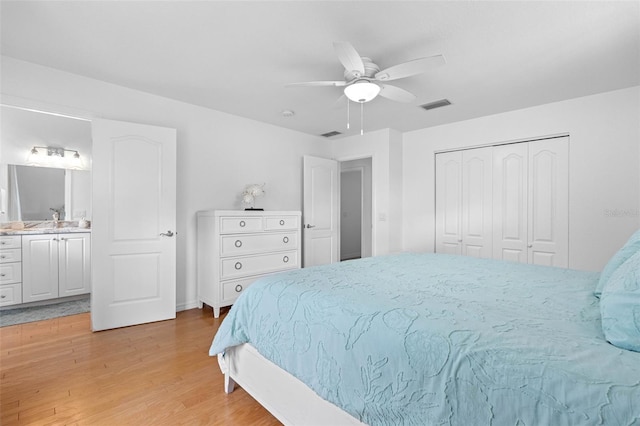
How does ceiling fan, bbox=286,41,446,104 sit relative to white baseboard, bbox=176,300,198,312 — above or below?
above

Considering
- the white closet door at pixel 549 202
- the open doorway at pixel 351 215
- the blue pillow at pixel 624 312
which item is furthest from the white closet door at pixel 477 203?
the open doorway at pixel 351 215

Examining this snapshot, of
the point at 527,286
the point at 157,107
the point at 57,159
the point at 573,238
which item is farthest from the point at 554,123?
the point at 57,159

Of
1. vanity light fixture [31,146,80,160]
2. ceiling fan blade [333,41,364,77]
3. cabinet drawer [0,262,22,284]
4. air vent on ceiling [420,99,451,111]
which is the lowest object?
cabinet drawer [0,262,22,284]

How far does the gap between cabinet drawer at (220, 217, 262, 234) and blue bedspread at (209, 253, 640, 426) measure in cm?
170

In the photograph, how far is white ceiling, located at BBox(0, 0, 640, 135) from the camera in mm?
1895

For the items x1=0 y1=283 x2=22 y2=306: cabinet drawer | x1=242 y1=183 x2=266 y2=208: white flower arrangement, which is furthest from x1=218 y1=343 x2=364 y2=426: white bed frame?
x1=0 y1=283 x2=22 y2=306: cabinet drawer

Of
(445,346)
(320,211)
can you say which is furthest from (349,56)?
(320,211)

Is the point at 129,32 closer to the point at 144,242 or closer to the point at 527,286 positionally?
the point at 144,242

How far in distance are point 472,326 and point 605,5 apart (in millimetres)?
2156

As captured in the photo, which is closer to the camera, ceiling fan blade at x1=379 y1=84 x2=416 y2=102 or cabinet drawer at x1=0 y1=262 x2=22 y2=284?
ceiling fan blade at x1=379 y1=84 x2=416 y2=102

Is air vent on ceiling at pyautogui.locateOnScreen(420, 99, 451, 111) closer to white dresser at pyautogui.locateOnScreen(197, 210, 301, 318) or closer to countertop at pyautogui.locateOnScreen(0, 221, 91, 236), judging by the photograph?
white dresser at pyautogui.locateOnScreen(197, 210, 301, 318)

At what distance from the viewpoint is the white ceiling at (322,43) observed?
189cm

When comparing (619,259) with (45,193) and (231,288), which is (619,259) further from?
(45,193)

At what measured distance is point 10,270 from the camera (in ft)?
11.3
